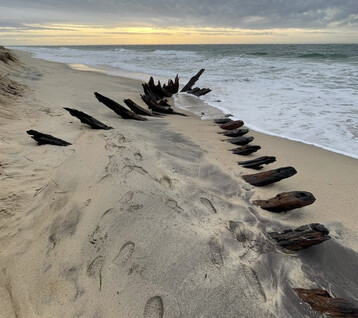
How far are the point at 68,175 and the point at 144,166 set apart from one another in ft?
2.49

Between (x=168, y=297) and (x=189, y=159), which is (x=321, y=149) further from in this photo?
(x=168, y=297)

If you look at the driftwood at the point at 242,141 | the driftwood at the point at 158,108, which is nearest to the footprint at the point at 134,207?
the driftwood at the point at 242,141

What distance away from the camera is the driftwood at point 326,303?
1.45 meters

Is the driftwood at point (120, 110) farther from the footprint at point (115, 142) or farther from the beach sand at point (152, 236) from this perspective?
the beach sand at point (152, 236)

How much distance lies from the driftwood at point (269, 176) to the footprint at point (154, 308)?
70.8 inches

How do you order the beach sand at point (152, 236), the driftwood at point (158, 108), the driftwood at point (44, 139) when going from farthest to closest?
the driftwood at point (158, 108) < the driftwood at point (44, 139) < the beach sand at point (152, 236)

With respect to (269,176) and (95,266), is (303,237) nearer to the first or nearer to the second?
(269,176)

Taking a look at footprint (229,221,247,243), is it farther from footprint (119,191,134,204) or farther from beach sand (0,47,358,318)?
footprint (119,191,134,204)

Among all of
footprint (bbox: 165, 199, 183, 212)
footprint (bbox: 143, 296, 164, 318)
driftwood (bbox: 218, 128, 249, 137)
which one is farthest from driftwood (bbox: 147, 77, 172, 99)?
footprint (bbox: 143, 296, 164, 318)

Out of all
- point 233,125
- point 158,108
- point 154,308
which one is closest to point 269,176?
point 154,308

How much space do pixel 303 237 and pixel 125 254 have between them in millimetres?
1286

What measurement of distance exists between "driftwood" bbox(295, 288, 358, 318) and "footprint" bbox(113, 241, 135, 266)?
1.09 m

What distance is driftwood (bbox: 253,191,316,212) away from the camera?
2314 millimetres

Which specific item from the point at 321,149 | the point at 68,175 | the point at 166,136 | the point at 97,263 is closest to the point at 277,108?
the point at 321,149
